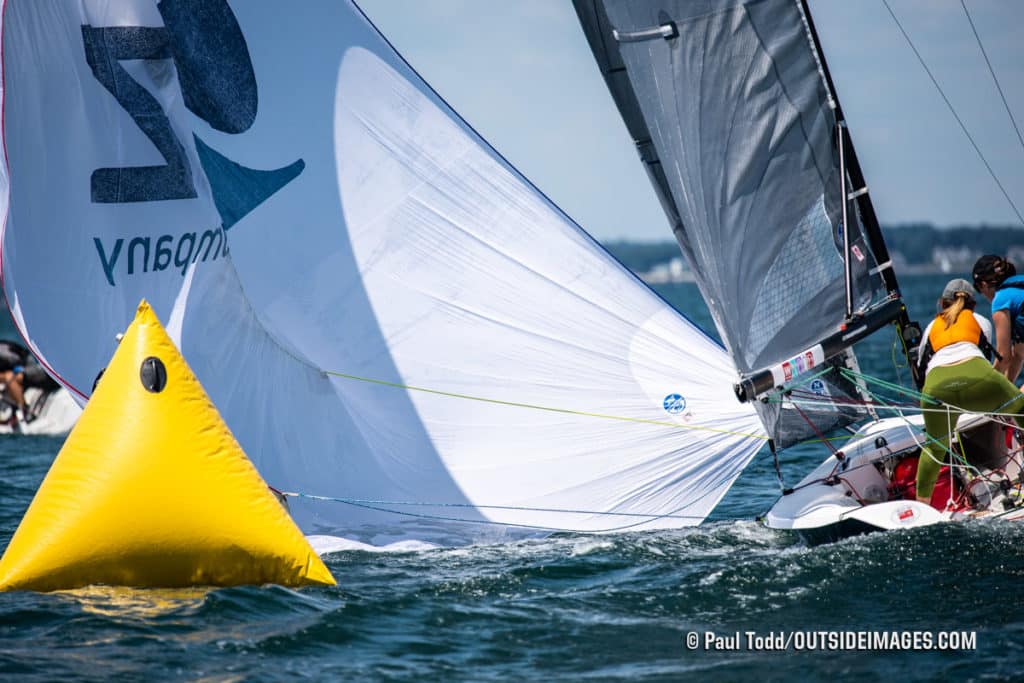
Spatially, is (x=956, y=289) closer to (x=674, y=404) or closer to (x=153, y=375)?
(x=674, y=404)

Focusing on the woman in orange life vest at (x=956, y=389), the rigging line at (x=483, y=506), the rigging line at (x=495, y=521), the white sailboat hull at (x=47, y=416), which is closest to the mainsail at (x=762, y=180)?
the woman in orange life vest at (x=956, y=389)

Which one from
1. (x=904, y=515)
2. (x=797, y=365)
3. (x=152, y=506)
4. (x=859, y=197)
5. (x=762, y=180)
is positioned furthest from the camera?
(x=859, y=197)

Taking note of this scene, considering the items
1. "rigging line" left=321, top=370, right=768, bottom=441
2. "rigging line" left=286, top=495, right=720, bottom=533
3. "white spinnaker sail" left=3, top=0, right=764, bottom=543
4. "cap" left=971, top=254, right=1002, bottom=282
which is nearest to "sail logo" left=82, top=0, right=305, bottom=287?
"white spinnaker sail" left=3, top=0, right=764, bottom=543

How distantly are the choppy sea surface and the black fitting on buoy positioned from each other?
42.5 inches

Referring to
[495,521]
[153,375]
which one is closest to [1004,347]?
[495,521]

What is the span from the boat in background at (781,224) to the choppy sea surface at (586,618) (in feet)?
1.44

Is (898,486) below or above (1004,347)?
below

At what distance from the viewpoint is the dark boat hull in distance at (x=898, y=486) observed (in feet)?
23.4

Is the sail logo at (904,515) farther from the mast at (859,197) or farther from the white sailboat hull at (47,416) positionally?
the white sailboat hull at (47,416)

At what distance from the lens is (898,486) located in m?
8.04

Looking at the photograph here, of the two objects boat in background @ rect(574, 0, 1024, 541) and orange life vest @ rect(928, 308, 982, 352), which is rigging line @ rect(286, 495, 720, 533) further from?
orange life vest @ rect(928, 308, 982, 352)

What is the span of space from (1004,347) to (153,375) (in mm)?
5201

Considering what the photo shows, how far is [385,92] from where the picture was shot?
852 centimetres

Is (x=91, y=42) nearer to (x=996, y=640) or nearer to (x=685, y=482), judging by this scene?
(x=685, y=482)
